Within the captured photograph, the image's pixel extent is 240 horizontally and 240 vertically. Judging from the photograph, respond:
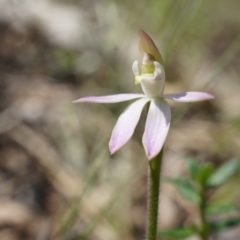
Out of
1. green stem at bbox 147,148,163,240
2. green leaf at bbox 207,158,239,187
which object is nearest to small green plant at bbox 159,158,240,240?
green leaf at bbox 207,158,239,187

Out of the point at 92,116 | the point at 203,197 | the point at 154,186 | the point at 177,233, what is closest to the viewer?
the point at 154,186

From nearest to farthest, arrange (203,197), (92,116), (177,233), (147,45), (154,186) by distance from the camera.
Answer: (154,186)
(147,45)
(177,233)
(203,197)
(92,116)

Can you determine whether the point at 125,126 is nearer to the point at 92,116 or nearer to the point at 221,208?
the point at 221,208

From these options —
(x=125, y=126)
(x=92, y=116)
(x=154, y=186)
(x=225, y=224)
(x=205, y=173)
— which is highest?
(x=92, y=116)

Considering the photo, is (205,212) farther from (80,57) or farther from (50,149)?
(80,57)

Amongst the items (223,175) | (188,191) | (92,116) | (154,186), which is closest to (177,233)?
(188,191)

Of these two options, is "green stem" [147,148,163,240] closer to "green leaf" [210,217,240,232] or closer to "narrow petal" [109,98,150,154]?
"narrow petal" [109,98,150,154]

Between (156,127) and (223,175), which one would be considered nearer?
(156,127)

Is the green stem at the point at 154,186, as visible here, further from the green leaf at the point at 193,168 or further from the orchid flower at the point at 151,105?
the green leaf at the point at 193,168
